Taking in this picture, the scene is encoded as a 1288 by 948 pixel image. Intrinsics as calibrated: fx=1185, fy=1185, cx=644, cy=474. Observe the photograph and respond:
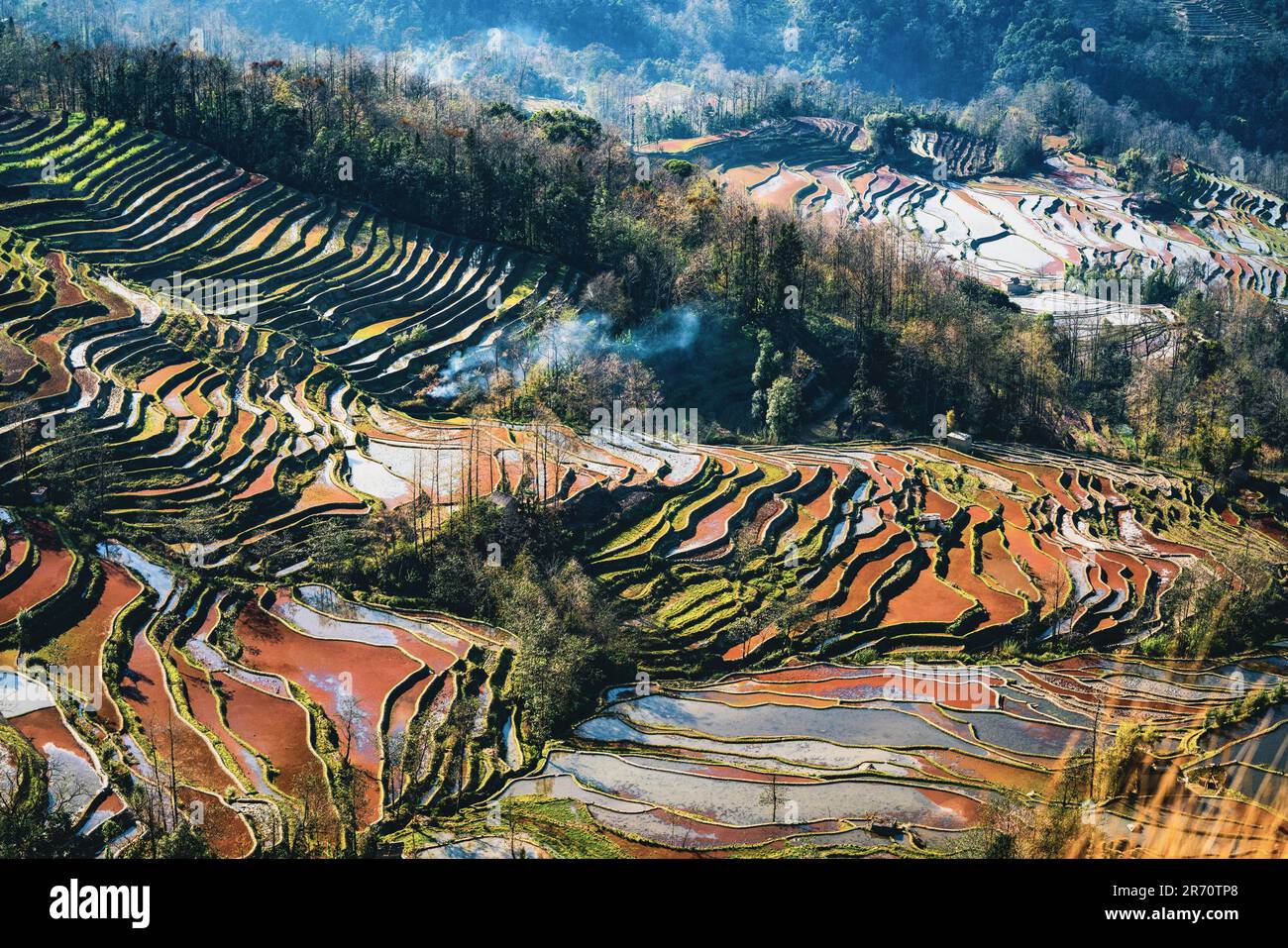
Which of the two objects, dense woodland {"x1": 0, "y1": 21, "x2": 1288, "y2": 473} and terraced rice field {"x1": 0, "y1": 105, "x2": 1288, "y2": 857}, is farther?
dense woodland {"x1": 0, "y1": 21, "x2": 1288, "y2": 473}

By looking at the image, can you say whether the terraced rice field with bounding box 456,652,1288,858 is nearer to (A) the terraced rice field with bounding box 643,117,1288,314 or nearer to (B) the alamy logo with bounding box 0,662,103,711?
(B) the alamy logo with bounding box 0,662,103,711

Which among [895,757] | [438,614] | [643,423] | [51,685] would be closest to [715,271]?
[643,423]

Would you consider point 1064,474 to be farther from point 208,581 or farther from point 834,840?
point 208,581

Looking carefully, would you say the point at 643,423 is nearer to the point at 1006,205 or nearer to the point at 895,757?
the point at 895,757
